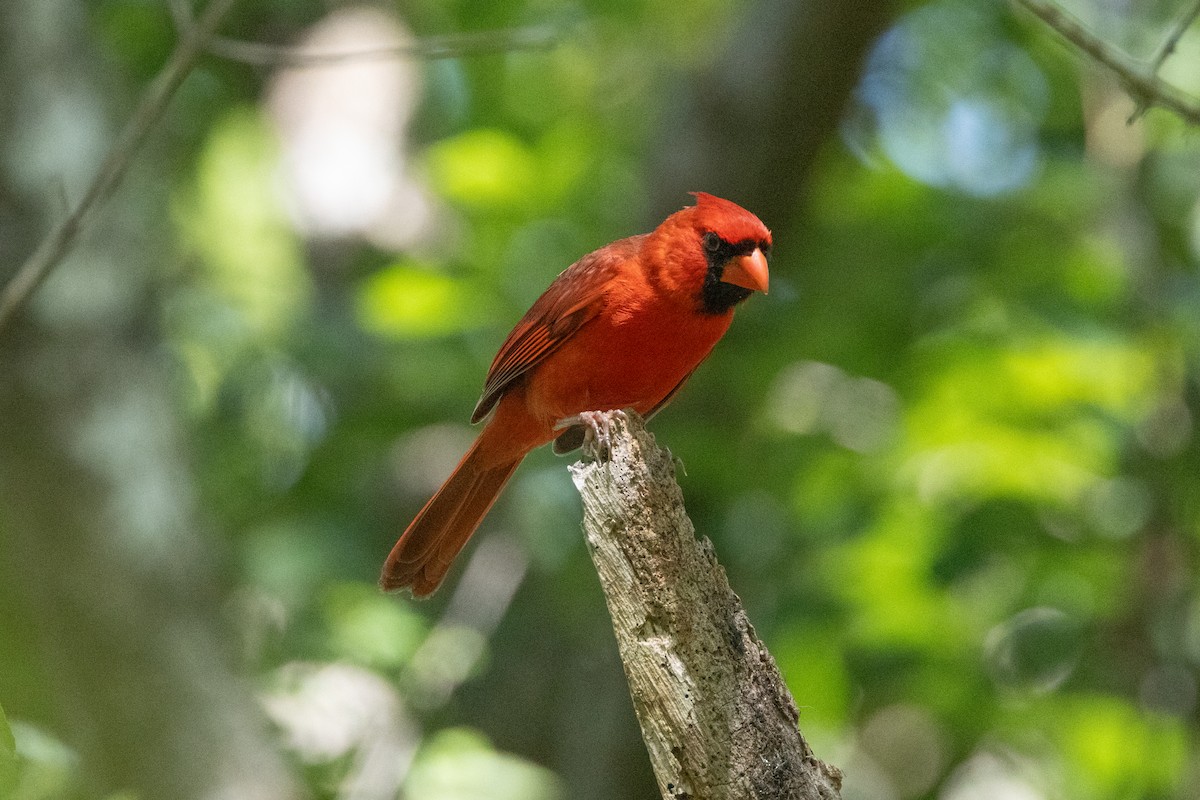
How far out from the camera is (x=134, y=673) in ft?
14.8

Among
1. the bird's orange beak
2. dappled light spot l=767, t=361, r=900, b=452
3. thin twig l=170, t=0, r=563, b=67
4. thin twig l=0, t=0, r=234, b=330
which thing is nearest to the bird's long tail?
the bird's orange beak

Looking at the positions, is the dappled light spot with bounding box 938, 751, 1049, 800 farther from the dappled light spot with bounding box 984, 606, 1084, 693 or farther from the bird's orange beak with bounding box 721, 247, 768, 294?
the bird's orange beak with bounding box 721, 247, 768, 294

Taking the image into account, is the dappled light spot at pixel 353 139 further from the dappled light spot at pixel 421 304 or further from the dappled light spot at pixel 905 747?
the dappled light spot at pixel 905 747

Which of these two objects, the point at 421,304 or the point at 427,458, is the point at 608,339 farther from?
the point at 427,458

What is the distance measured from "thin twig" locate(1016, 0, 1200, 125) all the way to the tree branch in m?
1.40

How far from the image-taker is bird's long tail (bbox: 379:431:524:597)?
4082 mm

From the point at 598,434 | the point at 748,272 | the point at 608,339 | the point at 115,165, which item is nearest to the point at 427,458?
the point at 608,339

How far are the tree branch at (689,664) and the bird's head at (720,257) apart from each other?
125cm

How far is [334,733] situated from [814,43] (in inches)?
140

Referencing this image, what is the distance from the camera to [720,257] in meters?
→ 3.90

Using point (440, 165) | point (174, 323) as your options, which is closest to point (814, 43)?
point (440, 165)

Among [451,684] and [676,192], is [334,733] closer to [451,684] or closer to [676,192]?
[451,684]

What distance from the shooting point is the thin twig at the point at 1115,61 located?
120 inches

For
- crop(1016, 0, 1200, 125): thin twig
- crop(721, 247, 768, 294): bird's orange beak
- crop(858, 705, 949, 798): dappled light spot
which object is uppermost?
crop(1016, 0, 1200, 125): thin twig
